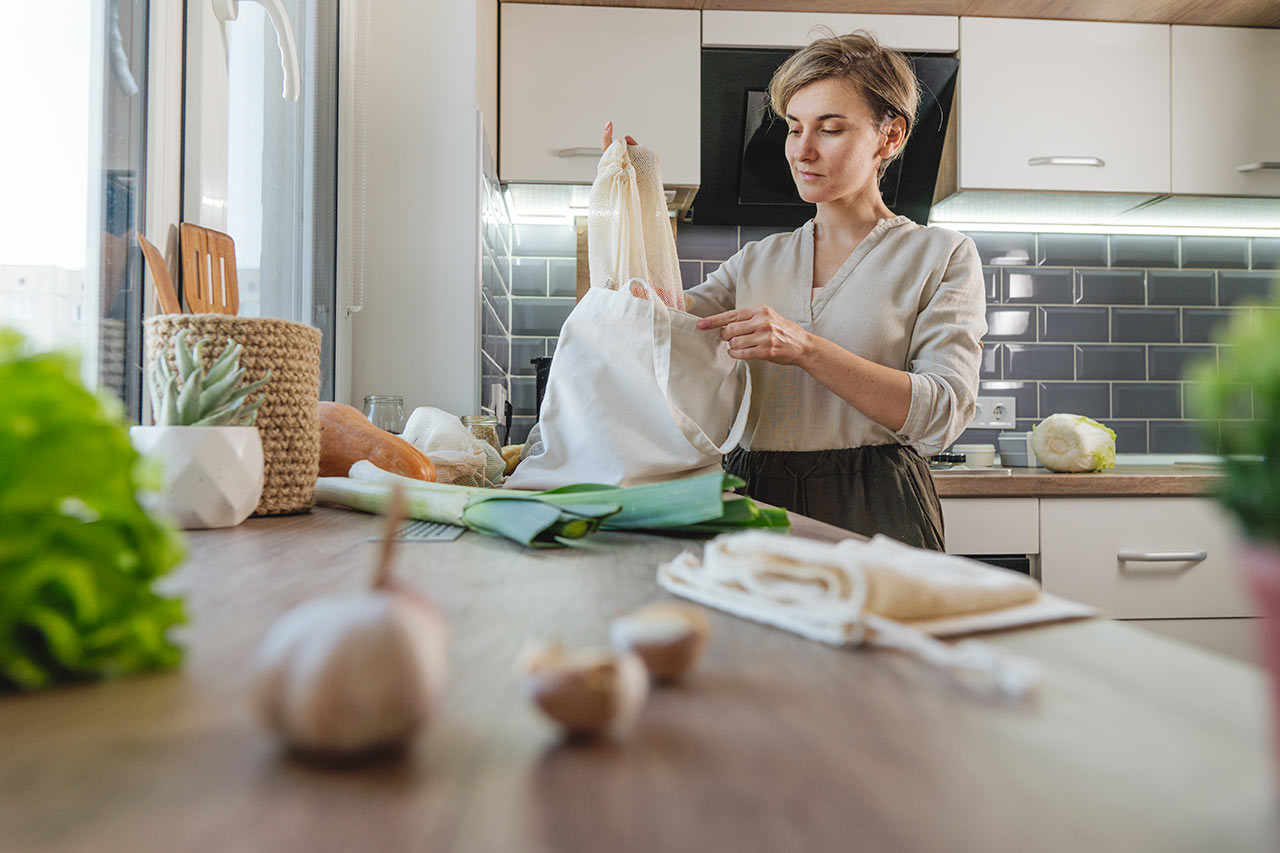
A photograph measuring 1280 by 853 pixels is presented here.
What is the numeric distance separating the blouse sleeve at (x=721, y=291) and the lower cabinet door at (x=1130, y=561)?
0.92 meters

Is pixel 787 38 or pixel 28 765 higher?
pixel 787 38

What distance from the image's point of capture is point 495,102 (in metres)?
2.36

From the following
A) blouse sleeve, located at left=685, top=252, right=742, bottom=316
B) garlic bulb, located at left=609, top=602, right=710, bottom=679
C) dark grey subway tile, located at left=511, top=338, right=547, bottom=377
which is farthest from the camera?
dark grey subway tile, located at left=511, top=338, right=547, bottom=377

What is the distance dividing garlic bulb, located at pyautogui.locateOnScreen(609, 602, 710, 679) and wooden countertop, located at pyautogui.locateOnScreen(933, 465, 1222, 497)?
1824 mm

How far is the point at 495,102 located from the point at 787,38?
774 millimetres

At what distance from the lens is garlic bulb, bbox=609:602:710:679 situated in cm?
33

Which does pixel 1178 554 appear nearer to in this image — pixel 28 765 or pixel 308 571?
pixel 308 571

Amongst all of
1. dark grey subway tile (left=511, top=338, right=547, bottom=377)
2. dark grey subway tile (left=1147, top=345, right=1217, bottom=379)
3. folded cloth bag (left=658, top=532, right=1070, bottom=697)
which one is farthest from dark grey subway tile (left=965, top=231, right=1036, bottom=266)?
folded cloth bag (left=658, top=532, right=1070, bottom=697)

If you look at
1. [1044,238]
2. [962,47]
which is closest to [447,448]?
[962,47]

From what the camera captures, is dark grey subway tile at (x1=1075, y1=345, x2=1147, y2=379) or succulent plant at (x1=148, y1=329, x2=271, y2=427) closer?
succulent plant at (x1=148, y1=329, x2=271, y2=427)

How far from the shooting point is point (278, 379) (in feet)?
3.03

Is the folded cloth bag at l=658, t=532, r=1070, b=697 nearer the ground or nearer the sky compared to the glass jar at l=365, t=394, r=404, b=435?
nearer the ground

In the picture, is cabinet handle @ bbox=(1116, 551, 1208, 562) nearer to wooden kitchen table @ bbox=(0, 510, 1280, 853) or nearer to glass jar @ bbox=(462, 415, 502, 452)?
glass jar @ bbox=(462, 415, 502, 452)

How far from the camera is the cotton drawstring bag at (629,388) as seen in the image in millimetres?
1122
